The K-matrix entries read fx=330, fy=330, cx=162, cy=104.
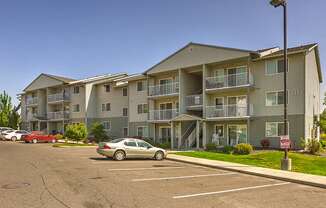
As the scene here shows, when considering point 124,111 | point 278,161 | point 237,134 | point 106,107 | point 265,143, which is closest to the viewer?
point 278,161

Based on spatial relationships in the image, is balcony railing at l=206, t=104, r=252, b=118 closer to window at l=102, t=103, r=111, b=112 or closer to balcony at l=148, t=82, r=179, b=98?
balcony at l=148, t=82, r=179, b=98

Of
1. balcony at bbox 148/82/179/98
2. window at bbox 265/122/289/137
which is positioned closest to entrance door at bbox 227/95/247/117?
window at bbox 265/122/289/137

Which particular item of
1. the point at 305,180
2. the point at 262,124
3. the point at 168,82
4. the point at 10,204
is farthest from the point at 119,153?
the point at 168,82

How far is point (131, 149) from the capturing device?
2064 cm

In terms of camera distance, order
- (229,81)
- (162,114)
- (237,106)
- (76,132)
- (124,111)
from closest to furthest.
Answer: (237,106) < (229,81) < (76,132) < (162,114) < (124,111)

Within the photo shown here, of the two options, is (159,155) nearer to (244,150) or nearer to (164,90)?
(244,150)

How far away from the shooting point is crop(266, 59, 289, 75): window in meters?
28.0

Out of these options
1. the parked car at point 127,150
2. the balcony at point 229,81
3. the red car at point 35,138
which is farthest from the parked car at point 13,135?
the parked car at point 127,150

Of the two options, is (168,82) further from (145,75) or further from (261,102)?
(261,102)

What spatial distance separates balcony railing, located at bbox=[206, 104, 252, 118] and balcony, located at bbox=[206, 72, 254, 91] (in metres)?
1.78

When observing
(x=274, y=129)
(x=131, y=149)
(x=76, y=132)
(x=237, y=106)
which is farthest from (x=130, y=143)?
(x=76, y=132)

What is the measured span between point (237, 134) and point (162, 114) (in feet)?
29.2

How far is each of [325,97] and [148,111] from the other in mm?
19385

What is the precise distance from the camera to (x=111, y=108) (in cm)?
4550
